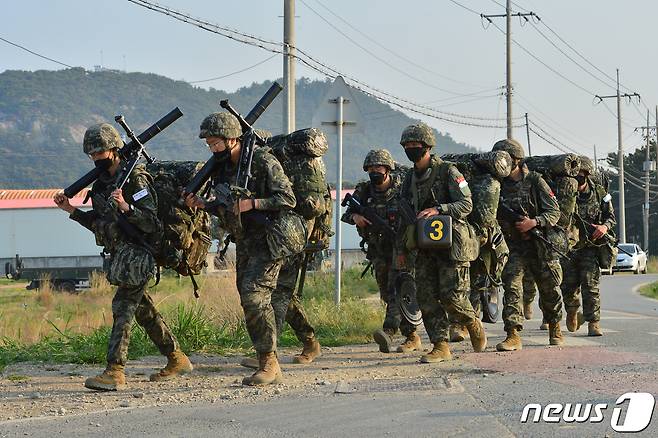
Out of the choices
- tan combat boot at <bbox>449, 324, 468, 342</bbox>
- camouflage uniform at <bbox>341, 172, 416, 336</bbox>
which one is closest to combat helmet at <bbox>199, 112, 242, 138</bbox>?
camouflage uniform at <bbox>341, 172, 416, 336</bbox>

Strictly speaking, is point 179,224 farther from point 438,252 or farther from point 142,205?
point 438,252

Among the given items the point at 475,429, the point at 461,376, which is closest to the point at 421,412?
the point at 475,429

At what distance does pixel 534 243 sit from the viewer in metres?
11.9

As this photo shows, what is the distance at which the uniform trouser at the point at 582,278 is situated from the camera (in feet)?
43.2

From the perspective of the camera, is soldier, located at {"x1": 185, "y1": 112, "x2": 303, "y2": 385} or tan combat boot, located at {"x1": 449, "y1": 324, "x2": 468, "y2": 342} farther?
tan combat boot, located at {"x1": 449, "y1": 324, "x2": 468, "y2": 342}

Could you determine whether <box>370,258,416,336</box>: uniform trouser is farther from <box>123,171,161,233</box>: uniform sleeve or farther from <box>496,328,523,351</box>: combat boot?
<box>123,171,161,233</box>: uniform sleeve

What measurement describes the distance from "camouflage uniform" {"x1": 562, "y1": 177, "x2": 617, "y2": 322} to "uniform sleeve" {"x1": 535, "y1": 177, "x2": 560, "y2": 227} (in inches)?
61.0

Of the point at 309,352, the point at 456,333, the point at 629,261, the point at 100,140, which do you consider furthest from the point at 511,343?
the point at 629,261

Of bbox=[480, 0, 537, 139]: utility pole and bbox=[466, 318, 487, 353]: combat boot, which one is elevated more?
bbox=[480, 0, 537, 139]: utility pole

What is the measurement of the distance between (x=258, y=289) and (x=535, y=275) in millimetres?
4062

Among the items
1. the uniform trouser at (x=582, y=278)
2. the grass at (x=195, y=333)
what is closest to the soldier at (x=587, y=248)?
the uniform trouser at (x=582, y=278)

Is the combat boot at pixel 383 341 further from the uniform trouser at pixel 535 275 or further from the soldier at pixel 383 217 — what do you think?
the uniform trouser at pixel 535 275

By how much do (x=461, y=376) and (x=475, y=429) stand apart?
2.38 m

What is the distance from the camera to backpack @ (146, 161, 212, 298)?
9359 mm
